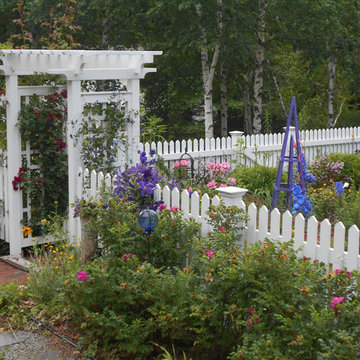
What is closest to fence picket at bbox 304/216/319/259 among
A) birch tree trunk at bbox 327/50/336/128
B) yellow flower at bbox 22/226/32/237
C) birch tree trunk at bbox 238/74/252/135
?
yellow flower at bbox 22/226/32/237

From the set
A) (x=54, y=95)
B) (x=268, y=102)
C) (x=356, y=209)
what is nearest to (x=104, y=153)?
(x=54, y=95)

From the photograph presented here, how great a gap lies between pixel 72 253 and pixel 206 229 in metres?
1.51

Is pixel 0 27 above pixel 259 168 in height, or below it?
above

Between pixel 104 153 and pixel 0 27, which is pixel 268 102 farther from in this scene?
pixel 104 153

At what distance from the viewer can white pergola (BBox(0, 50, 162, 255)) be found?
7.22 m

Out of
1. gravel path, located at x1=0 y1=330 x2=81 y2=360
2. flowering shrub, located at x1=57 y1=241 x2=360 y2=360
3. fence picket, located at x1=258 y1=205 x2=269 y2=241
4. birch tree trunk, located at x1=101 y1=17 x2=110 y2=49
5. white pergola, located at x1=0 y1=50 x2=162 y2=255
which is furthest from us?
birch tree trunk, located at x1=101 y1=17 x2=110 y2=49

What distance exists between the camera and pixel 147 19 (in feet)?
57.1

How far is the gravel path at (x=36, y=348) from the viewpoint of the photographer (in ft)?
16.3

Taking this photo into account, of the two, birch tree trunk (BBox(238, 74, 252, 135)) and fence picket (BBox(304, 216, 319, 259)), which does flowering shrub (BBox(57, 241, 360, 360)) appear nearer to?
fence picket (BBox(304, 216, 319, 259))

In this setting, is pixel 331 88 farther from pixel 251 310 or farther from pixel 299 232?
pixel 251 310

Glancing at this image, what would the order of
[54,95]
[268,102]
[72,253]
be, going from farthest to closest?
1. [268,102]
2. [54,95]
3. [72,253]

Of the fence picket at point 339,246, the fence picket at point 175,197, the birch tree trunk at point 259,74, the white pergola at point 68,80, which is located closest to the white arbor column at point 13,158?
the white pergola at point 68,80

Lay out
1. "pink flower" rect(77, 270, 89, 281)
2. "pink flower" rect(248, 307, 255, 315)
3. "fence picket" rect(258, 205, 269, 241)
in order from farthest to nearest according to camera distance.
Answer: "fence picket" rect(258, 205, 269, 241)
"pink flower" rect(77, 270, 89, 281)
"pink flower" rect(248, 307, 255, 315)

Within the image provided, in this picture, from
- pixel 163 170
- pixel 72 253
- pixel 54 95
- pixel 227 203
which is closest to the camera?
pixel 227 203
